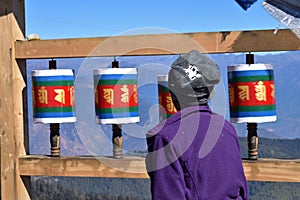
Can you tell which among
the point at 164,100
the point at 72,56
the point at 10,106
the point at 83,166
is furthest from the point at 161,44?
the point at 10,106

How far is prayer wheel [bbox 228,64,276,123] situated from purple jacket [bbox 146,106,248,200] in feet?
2.35

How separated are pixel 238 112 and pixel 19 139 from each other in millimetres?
1001

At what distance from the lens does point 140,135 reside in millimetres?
2023

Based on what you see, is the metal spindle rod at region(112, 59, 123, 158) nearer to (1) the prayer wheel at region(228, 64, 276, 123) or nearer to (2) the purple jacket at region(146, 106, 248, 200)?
(1) the prayer wheel at region(228, 64, 276, 123)

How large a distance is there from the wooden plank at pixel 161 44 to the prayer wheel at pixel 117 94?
0.09m

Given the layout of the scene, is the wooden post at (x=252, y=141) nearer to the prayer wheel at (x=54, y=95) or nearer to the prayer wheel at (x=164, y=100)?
the prayer wheel at (x=164, y=100)

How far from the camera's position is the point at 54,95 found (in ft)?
7.70

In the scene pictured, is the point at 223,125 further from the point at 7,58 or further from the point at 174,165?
the point at 7,58

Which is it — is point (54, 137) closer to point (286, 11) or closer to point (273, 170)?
point (273, 170)

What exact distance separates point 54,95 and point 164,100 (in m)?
0.47

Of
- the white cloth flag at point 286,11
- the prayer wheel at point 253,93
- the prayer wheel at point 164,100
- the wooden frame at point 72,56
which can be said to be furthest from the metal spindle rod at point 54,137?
the white cloth flag at point 286,11

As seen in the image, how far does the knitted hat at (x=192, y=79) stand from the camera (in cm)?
136

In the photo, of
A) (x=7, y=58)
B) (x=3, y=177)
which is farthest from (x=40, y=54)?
(x=3, y=177)

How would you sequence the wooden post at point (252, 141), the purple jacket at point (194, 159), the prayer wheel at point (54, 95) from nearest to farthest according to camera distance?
the purple jacket at point (194, 159)
the wooden post at point (252, 141)
the prayer wheel at point (54, 95)
